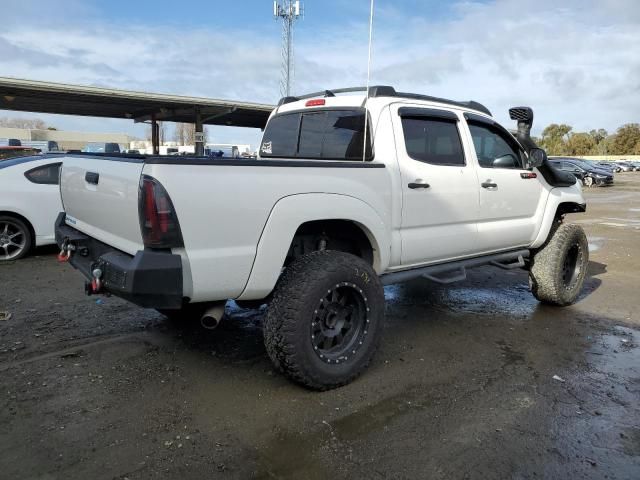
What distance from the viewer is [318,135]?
4406 millimetres

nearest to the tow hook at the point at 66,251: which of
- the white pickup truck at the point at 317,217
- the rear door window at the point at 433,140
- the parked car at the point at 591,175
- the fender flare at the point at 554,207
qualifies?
the white pickup truck at the point at 317,217

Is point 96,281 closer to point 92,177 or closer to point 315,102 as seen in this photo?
point 92,177

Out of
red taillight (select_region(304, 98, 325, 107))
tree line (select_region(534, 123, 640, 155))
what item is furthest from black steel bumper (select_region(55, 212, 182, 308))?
tree line (select_region(534, 123, 640, 155))

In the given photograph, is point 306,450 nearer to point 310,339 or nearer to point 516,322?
point 310,339

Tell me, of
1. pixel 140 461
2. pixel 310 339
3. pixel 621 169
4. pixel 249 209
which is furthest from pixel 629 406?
pixel 621 169

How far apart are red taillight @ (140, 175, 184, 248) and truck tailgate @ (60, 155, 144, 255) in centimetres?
11

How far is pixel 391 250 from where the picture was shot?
12.5ft

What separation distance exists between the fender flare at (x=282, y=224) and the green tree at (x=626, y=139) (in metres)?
104

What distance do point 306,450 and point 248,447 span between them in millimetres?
317

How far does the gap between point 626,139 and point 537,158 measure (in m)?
102

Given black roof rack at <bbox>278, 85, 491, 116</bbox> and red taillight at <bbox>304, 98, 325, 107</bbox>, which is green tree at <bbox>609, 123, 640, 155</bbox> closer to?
black roof rack at <bbox>278, 85, 491, 116</bbox>

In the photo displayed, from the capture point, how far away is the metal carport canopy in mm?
16284

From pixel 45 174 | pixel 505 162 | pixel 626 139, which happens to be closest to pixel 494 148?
pixel 505 162

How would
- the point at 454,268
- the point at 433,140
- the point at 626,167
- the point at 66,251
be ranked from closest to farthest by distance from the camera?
the point at 66,251 → the point at 433,140 → the point at 454,268 → the point at 626,167
